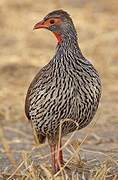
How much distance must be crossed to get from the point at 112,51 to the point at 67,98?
534cm

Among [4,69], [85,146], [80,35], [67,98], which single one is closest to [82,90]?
[67,98]

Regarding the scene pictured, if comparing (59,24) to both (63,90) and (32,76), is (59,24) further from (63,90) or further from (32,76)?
(32,76)

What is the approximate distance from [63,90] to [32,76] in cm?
453

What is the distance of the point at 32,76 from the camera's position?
10508 mm

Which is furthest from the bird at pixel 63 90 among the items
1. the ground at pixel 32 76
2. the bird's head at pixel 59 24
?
the ground at pixel 32 76

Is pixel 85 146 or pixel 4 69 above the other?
pixel 4 69

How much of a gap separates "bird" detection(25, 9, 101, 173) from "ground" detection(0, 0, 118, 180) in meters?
0.14

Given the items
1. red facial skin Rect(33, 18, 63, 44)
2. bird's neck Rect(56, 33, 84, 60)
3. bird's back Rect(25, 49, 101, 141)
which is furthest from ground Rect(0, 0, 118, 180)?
red facial skin Rect(33, 18, 63, 44)

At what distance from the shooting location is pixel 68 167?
6340mm

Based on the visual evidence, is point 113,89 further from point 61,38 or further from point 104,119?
point 61,38

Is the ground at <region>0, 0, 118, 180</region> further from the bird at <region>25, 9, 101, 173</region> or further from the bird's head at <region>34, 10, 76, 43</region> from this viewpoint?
the bird's head at <region>34, 10, 76, 43</region>

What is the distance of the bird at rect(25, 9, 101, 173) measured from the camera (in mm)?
6008

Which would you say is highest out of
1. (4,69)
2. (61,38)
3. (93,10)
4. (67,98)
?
(93,10)

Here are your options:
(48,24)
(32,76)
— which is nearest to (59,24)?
(48,24)
